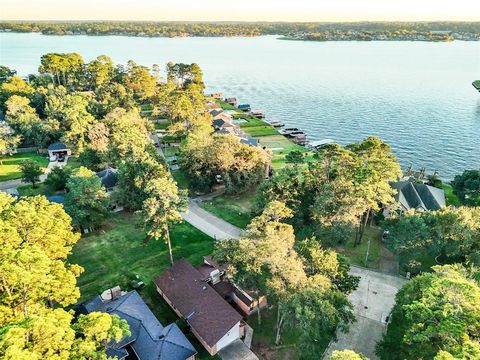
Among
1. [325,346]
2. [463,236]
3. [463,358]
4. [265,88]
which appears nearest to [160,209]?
[325,346]

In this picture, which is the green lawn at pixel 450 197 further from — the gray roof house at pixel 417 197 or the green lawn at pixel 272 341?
the green lawn at pixel 272 341

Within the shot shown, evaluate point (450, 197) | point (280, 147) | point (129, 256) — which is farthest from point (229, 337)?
point (280, 147)

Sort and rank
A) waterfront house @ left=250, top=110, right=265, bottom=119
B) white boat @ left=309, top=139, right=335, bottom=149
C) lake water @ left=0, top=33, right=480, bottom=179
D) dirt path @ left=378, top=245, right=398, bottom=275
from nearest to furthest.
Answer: dirt path @ left=378, top=245, right=398, bottom=275 → white boat @ left=309, top=139, right=335, bottom=149 → lake water @ left=0, top=33, right=480, bottom=179 → waterfront house @ left=250, top=110, right=265, bottom=119

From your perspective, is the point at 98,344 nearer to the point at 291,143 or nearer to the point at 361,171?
the point at 361,171

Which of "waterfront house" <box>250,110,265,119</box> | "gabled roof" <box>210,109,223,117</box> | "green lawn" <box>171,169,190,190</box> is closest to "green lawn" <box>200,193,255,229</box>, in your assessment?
"green lawn" <box>171,169,190,190</box>

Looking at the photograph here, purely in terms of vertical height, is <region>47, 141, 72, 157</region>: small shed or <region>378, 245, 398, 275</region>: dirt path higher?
<region>47, 141, 72, 157</region>: small shed

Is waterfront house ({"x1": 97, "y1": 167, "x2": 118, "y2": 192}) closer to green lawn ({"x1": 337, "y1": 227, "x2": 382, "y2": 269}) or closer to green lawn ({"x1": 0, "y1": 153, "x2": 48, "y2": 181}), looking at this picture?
green lawn ({"x1": 0, "y1": 153, "x2": 48, "y2": 181})

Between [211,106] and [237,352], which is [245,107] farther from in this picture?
[237,352]
